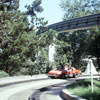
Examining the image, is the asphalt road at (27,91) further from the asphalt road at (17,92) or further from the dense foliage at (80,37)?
the dense foliage at (80,37)

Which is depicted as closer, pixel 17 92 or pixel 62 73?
pixel 17 92

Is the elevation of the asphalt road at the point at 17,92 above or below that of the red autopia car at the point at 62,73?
below

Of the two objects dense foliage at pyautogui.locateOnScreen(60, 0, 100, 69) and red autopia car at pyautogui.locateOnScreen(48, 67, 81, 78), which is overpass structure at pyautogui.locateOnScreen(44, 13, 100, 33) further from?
red autopia car at pyautogui.locateOnScreen(48, 67, 81, 78)

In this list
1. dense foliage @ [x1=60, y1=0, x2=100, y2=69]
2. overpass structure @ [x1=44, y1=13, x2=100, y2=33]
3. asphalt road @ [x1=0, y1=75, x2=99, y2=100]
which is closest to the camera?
asphalt road @ [x1=0, y1=75, x2=99, y2=100]

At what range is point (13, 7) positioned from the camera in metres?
18.8

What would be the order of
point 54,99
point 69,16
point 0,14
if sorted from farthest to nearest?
point 69,16, point 0,14, point 54,99

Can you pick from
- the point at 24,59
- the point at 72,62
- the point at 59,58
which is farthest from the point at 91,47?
the point at 72,62

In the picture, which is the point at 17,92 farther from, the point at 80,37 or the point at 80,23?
the point at 80,37

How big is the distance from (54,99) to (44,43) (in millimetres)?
7204

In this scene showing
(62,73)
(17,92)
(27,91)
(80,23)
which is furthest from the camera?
(80,23)

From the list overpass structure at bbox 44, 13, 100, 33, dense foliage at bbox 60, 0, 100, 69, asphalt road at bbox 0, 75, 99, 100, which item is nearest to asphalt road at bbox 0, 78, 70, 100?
asphalt road at bbox 0, 75, 99, 100

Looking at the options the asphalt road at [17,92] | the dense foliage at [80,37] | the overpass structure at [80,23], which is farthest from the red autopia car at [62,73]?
the asphalt road at [17,92]

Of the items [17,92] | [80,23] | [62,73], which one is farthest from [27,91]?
[80,23]

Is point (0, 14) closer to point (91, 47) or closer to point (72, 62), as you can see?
point (91, 47)
